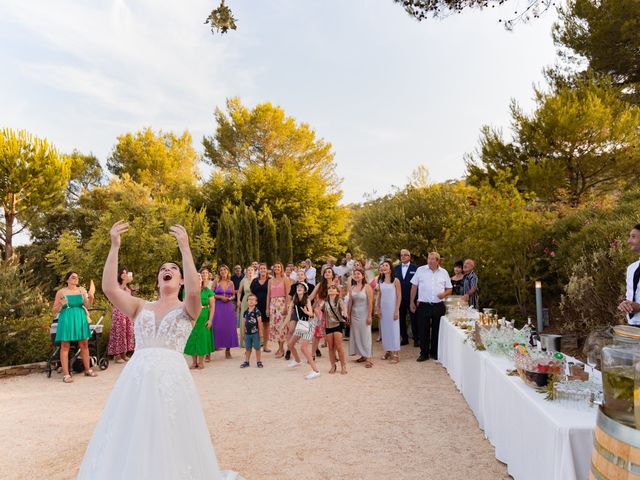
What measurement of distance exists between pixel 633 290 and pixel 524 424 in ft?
6.31

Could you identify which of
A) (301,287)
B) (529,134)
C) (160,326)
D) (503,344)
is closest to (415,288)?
(301,287)

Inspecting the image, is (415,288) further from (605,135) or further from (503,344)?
(605,135)

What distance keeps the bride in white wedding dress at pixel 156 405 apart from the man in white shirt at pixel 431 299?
5.51 meters

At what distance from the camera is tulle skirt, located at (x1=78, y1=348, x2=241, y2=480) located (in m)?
2.73

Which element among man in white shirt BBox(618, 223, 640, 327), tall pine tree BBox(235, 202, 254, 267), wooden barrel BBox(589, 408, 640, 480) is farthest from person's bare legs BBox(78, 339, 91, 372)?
tall pine tree BBox(235, 202, 254, 267)

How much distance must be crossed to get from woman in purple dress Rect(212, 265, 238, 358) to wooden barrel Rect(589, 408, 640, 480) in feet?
25.1

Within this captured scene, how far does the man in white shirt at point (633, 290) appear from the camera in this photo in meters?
3.90

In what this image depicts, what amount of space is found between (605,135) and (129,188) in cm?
2315

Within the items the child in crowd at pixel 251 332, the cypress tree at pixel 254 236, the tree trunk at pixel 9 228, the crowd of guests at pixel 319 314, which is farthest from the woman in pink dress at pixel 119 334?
the tree trunk at pixel 9 228

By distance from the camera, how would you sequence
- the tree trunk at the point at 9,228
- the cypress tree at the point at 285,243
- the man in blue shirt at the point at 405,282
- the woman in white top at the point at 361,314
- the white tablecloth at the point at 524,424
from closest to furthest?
the white tablecloth at the point at 524,424 → the woman in white top at the point at 361,314 → the man in blue shirt at the point at 405,282 → the cypress tree at the point at 285,243 → the tree trunk at the point at 9,228

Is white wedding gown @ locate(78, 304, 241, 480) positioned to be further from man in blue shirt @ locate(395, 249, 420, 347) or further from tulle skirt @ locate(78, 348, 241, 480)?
man in blue shirt @ locate(395, 249, 420, 347)

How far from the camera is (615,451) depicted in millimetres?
1477

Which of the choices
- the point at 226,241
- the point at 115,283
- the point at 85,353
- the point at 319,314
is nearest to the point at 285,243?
the point at 226,241

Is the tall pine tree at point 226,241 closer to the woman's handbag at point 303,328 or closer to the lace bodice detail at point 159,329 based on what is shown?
the woman's handbag at point 303,328
